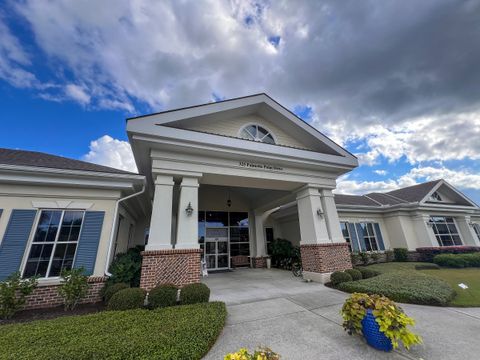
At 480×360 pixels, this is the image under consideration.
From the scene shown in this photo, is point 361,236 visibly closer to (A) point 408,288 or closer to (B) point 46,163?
(A) point 408,288

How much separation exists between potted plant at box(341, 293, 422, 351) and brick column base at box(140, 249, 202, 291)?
4424 mm

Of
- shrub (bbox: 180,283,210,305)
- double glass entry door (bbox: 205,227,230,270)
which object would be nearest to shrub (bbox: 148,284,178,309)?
shrub (bbox: 180,283,210,305)

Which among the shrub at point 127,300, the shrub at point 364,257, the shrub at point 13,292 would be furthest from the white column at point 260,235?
the shrub at point 13,292

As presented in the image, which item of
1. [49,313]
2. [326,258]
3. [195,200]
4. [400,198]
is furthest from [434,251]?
[49,313]

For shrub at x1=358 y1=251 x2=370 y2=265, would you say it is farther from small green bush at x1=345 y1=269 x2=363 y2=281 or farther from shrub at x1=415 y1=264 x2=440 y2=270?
small green bush at x1=345 y1=269 x2=363 y2=281

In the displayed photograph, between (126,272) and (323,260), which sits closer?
(126,272)

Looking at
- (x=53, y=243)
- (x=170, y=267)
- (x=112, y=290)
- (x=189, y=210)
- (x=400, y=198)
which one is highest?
(x=400, y=198)

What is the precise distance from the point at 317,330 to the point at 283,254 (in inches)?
352

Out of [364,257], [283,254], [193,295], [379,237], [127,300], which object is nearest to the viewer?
[127,300]

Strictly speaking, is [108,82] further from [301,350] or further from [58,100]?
[301,350]

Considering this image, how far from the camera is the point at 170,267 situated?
623 centimetres

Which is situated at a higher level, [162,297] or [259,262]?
[259,262]

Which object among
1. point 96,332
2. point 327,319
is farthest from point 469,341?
point 96,332

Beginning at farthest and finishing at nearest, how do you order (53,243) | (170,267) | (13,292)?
1. (170,267)
2. (53,243)
3. (13,292)
